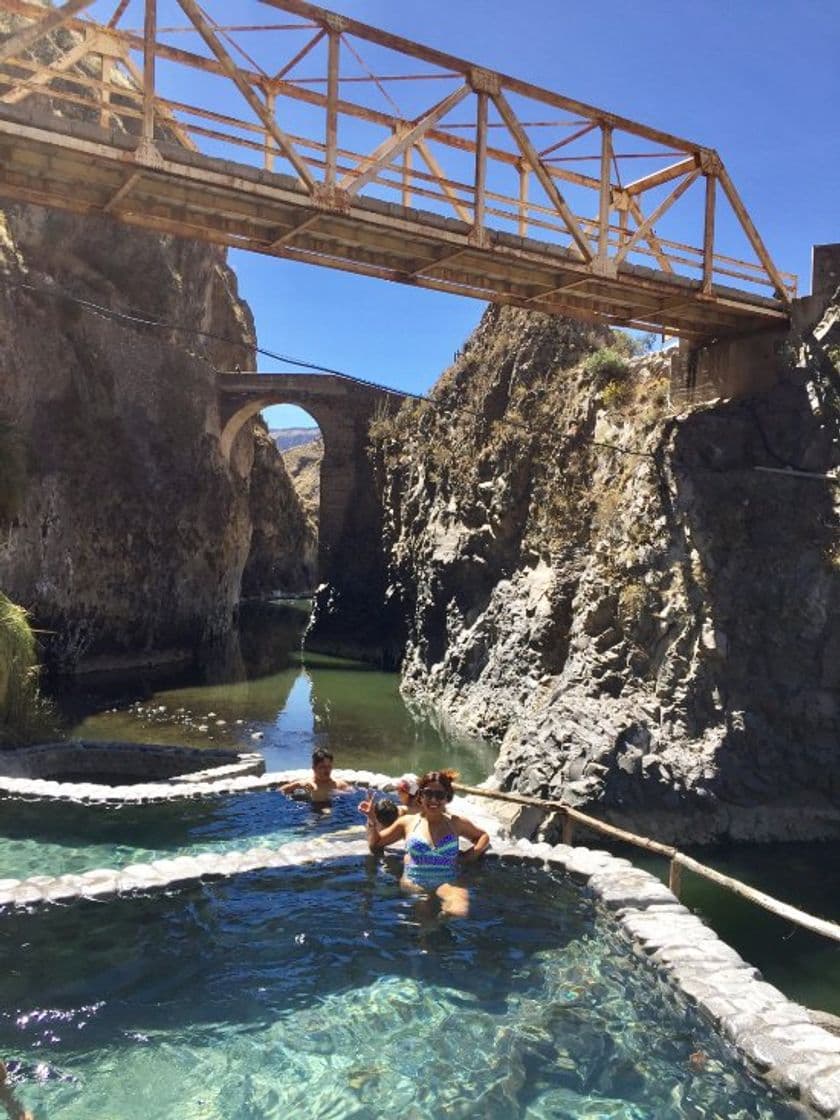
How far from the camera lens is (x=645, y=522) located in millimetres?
14977

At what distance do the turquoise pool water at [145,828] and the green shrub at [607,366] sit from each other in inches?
480

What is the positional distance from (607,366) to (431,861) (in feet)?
48.0

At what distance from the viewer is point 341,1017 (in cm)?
519

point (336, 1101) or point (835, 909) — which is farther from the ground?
point (336, 1101)

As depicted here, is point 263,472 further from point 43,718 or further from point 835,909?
point 835,909

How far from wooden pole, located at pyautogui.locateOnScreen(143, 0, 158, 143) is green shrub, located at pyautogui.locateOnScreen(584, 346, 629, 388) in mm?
11811

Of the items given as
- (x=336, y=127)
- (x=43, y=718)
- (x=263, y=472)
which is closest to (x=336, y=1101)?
(x=336, y=127)

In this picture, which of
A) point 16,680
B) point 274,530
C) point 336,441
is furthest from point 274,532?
point 16,680

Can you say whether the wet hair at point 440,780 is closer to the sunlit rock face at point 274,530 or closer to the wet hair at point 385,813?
the wet hair at point 385,813

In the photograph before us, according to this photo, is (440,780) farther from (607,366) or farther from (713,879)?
(607,366)

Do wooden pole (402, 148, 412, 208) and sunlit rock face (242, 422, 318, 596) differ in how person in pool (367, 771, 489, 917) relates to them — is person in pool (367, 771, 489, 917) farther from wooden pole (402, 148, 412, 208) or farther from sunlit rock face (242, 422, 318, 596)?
sunlit rock face (242, 422, 318, 596)

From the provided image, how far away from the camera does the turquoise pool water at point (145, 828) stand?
845cm

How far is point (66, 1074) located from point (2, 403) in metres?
20.8

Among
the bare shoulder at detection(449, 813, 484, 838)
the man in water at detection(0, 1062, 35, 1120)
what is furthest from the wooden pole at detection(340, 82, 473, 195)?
the man in water at detection(0, 1062, 35, 1120)
